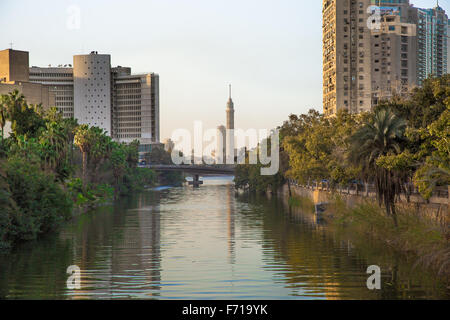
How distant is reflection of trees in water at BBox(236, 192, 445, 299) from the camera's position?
99.1ft

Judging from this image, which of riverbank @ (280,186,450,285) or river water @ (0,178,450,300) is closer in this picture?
river water @ (0,178,450,300)

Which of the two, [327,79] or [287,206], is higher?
[327,79]

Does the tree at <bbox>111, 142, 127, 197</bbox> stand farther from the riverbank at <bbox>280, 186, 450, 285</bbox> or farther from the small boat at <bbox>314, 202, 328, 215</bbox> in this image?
the riverbank at <bbox>280, 186, 450, 285</bbox>

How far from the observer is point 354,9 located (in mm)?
176875

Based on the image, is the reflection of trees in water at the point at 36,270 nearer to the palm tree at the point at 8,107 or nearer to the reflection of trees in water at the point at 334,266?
the reflection of trees in water at the point at 334,266

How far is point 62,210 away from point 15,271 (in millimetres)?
19635

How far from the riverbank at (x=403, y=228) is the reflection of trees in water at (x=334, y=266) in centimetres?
103

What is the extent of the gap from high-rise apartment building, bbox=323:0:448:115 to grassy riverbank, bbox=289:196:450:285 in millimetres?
116078

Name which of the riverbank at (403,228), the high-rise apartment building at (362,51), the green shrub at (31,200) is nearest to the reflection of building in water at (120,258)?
the green shrub at (31,200)

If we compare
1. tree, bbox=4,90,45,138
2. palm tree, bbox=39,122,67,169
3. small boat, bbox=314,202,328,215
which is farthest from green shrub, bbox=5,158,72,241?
small boat, bbox=314,202,328,215
